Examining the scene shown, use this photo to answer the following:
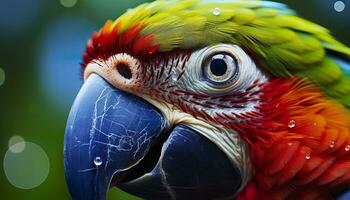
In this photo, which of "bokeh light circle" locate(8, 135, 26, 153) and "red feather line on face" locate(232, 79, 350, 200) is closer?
"red feather line on face" locate(232, 79, 350, 200)

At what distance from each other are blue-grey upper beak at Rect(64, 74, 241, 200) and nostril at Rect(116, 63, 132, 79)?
3 cm

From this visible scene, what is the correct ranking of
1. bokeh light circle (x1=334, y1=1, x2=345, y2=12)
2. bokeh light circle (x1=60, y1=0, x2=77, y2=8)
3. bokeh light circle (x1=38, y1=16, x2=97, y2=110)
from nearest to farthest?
bokeh light circle (x1=334, y1=1, x2=345, y2=12) → bokeh light circle (x1=38, y1=16, x2=97, y2=110) → bokeh light circle (x1=60, y1=0, x2=77, y2=8)

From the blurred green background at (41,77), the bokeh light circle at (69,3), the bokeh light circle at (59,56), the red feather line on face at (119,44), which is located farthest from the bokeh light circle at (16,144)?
the red feather line on face at (119,44)

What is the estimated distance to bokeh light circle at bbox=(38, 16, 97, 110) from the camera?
11.3ft

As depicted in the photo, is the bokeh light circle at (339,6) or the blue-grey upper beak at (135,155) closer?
the blue-grey upper beak at (135,155)

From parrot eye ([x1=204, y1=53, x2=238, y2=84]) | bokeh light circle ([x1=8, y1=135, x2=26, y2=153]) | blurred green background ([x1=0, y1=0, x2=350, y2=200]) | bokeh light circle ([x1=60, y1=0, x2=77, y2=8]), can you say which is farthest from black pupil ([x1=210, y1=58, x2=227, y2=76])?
bokeh light circle ([x1=60, y1=0, x2=77, y2=8])

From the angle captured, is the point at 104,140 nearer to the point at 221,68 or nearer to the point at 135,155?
the point at 135,155

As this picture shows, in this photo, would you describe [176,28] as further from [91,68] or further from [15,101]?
[15,101]

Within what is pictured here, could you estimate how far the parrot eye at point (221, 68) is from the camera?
45.4 inches

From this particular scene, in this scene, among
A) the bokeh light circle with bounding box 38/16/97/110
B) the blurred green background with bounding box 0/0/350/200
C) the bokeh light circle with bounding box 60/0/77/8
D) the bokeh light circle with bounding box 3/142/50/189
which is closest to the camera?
the blurred green background with bounding box 0/0/350/200

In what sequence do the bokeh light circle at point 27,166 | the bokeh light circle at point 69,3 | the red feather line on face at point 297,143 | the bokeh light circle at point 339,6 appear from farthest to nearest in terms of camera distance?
the bokeh light circle at point 69,3 → the bokeh light circle at point 27,166 → the bokeh light circle at point 339,6 → the red feather line on face at point 297,143

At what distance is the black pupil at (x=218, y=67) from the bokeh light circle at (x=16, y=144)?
8.24 feet

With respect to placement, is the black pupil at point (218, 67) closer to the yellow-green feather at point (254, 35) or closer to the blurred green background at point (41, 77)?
the yellow-green feather at point (254, 35)

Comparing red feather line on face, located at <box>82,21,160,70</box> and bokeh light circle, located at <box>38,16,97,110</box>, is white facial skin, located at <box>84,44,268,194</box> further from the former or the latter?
bokeh light circle, located at <box>38,16,97,110</box>
